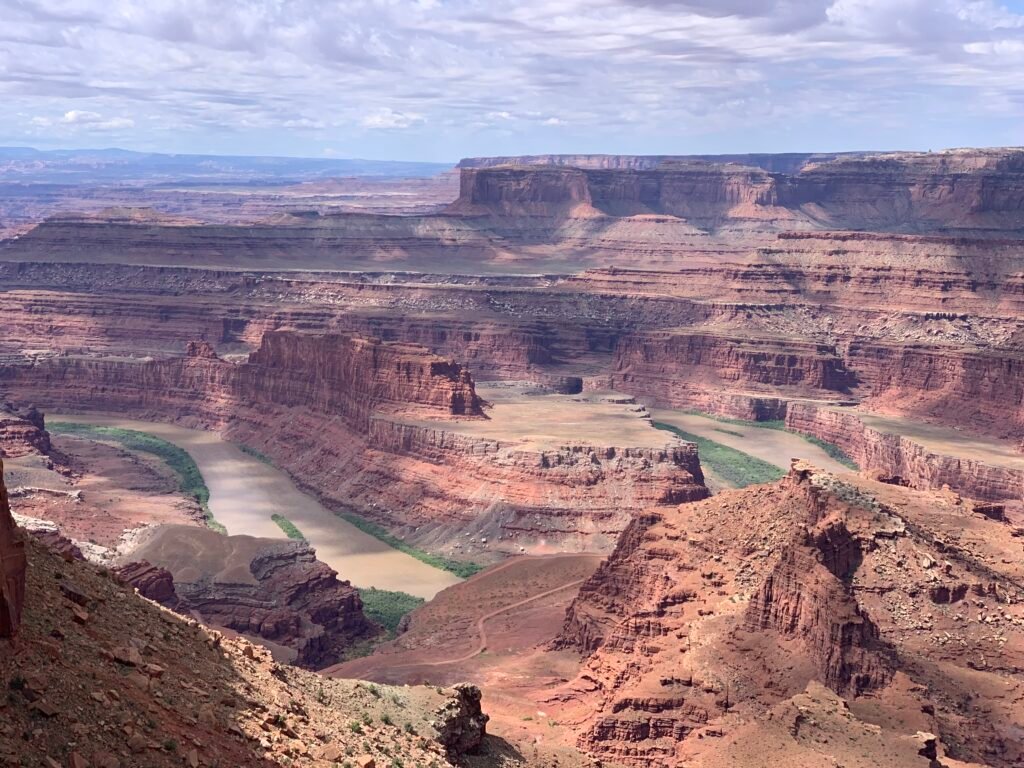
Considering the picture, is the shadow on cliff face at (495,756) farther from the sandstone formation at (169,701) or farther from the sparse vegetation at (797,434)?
the sparse vegetation at (797,434)

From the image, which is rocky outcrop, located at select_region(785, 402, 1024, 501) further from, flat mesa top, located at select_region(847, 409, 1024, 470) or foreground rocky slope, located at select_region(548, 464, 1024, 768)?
foreground rocky slope, located at select_region(548, 464, 1024, 768)

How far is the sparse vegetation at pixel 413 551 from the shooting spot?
79750 mm

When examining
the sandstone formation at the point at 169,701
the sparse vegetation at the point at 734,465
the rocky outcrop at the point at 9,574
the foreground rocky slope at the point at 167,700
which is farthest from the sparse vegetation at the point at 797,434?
the rocky outcrop at the point at 9,574

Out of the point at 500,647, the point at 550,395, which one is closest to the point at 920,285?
the point at 550,395

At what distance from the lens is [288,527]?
8900cm

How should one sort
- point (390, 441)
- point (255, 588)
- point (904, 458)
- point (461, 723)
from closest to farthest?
point (461, 723)
point (255, 588)
point (390, 441)
point (904, 458)

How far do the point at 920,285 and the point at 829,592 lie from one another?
418 ft

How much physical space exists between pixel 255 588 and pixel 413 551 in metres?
23.4

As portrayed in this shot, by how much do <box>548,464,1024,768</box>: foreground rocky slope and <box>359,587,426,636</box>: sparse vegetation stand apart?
57.1 ft

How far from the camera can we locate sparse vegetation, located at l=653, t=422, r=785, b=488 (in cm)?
10594

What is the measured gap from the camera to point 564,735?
131 ft

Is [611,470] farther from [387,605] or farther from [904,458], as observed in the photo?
[904,458]

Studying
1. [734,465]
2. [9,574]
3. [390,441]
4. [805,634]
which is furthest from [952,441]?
[9,574]

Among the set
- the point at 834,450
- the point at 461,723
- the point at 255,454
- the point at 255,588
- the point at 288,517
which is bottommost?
the point at 255,454
